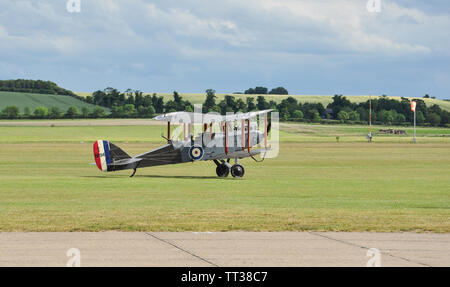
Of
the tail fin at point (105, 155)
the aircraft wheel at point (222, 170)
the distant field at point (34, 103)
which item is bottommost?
the aircraft wheel at point (222, 170)

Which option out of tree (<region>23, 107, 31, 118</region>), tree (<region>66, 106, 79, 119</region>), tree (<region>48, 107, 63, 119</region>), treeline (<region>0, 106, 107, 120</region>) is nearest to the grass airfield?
treeline (<region>0, 106, 107, 120</region>)

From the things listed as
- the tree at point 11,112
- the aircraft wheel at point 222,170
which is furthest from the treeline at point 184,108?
the aircraft wheel at point 222,170

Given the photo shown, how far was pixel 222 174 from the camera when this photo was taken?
3703 cm

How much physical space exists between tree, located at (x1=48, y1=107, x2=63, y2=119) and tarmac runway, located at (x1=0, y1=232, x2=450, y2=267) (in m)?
153

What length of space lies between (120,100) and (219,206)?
16682cm

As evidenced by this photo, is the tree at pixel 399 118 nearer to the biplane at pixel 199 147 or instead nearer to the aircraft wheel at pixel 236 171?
the aircraft wheel at pixel 236 171

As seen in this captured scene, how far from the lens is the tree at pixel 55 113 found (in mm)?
163500

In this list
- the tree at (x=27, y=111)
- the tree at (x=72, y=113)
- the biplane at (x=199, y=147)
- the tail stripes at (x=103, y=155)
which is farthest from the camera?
the tree at (x=27, y=111)

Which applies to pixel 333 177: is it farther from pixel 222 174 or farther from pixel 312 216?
pixel 312 216

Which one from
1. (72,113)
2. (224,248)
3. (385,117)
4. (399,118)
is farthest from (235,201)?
(399,118)

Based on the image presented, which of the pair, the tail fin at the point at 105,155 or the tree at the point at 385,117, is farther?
the tree at the point at 385,117

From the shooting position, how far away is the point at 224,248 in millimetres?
13422

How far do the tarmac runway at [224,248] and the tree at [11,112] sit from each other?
511 feet
